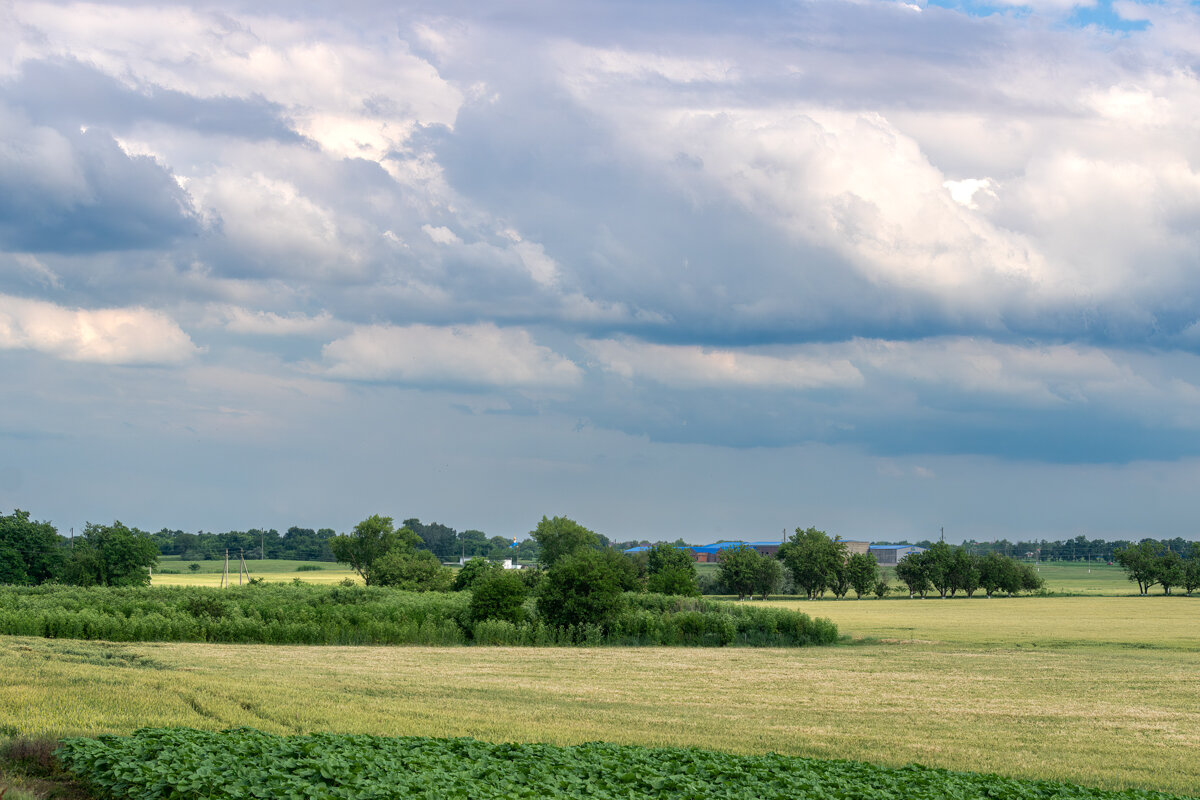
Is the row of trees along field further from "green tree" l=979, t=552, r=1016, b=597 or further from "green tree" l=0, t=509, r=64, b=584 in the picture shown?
"green tree" l=0, t=509, r=64, b=584

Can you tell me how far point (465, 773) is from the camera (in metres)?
12.2

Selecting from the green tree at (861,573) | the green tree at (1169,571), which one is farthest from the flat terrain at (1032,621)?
the green tree at (861,573)

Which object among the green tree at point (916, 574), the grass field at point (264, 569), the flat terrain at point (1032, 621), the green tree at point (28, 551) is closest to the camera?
the flat terrain at point (1032, 621)

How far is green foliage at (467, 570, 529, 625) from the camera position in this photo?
175ft

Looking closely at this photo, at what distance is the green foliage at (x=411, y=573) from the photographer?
9038 centimetres

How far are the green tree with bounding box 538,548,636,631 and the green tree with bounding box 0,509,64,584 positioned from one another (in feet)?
231

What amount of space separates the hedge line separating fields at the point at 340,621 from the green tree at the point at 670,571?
2396cm

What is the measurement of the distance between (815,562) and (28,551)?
296ft

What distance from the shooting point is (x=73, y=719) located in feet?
53.7

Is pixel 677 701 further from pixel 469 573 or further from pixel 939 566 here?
pixel 939 566

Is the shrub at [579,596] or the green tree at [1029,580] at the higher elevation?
the shrub at [579,596]

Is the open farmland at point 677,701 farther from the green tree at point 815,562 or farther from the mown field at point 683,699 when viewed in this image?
the green tree at point 815,562

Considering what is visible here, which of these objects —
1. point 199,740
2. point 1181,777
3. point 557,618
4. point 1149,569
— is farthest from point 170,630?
point 1149,569

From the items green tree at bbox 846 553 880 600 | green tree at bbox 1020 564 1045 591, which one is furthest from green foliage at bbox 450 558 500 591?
green tree at bbox 1020 564 1045 591
